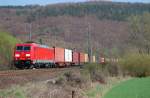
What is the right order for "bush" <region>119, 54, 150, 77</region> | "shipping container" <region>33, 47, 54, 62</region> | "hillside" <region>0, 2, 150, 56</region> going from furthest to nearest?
1. "hillside" <region>0, 2, 150, 56</region>
2. "bush" <region>119, 54, 150, 77</region>
3. "shipping container" <region>33, 47, 54, 62</region>

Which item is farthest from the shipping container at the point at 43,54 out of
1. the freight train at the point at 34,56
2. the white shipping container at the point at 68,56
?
the white shipping container at the point at 68,56

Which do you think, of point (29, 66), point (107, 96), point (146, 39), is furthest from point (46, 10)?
point (107, 96)

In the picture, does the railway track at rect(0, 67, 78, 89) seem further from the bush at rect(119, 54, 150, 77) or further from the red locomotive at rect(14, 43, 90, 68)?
the bush at rect(119, 54, 150, 77)

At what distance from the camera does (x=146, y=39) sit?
80250mm

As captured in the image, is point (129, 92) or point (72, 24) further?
point (72, 24)

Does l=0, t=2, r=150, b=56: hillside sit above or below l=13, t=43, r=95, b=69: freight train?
above

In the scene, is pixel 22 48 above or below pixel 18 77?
above

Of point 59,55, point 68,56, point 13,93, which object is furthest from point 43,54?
point 13,93

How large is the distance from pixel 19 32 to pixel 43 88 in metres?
131

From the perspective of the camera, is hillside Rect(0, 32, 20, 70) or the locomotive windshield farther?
hillside Rect(0, 32, 20, 70)

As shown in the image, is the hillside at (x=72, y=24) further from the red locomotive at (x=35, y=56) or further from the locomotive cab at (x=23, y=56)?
the locomotive cab at (x=23, y=56)

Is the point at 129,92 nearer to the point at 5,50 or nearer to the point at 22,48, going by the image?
the point at 22,48

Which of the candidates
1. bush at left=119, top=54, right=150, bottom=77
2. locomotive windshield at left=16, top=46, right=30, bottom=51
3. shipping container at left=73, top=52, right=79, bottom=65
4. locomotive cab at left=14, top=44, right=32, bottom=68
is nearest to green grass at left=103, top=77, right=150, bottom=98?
locomotive cab at left=14, top=44, right=32, bottom=68

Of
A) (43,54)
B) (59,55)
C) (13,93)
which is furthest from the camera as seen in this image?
(59,55)
